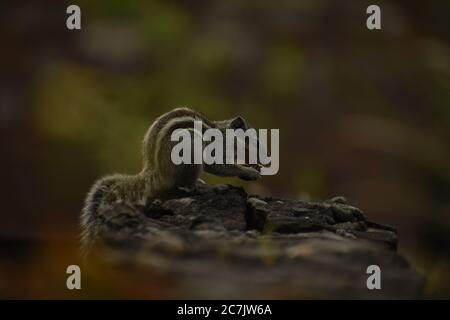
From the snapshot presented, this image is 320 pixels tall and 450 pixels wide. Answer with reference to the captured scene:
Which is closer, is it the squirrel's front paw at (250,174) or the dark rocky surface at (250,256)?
the dark rocky surface at (250,256)

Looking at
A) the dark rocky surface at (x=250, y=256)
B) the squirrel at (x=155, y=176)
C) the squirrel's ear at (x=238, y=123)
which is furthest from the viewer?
the squirrel's ear at (x=238, y=123)

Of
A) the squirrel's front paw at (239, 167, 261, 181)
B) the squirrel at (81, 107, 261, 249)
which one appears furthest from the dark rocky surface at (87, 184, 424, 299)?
the squirrel's front paw at (239, 167, 261, 181)

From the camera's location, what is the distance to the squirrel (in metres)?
5.72

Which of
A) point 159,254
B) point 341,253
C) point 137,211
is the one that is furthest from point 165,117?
point 341,253

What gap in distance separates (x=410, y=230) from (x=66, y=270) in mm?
2688

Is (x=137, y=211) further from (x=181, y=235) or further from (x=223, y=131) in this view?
(x=223, y=131)

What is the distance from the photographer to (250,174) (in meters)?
6.07

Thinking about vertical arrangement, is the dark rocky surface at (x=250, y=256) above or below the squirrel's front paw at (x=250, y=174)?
below

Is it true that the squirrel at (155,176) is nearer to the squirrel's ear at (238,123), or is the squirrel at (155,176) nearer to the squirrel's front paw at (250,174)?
the squirrel's ear at (238,123)

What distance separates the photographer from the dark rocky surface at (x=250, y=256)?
16.5 feet

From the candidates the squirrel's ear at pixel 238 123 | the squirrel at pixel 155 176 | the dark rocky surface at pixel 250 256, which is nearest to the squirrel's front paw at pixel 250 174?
the squirrel at pixel 155 176

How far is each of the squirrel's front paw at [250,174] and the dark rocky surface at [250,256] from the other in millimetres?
631

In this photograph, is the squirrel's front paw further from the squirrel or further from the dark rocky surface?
the dark rocky surface

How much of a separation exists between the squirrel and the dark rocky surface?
32cm
